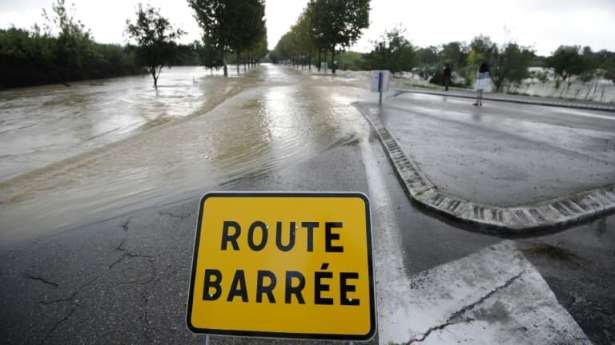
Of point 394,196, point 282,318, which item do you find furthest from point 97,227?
point 394,196

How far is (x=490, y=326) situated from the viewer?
214 centimetres

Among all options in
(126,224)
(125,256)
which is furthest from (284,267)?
(126,224)

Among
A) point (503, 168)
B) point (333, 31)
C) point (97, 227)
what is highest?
point (333, 31)

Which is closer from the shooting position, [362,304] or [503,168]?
[362,304]

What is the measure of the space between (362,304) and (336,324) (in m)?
0.16

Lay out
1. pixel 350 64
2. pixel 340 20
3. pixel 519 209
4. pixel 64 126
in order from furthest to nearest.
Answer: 1. pixel 350 64
2. pixel 340 20
3. pixel 64 126
4. pixel 519 209

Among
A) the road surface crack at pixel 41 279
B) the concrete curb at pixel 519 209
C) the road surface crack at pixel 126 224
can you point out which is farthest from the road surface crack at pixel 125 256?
the concrete curb at pixel 519 209

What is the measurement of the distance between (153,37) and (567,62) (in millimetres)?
51873

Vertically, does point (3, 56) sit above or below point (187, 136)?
above

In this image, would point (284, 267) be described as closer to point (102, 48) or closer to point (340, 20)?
point (340, 20)

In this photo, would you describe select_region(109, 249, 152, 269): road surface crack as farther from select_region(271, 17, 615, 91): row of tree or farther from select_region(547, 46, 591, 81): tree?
select_region(547, 46, 591, 81): tree

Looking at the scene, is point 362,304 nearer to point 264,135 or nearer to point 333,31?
point 264,135

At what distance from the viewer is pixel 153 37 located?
2120cm

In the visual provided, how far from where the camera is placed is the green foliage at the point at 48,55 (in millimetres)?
26167
